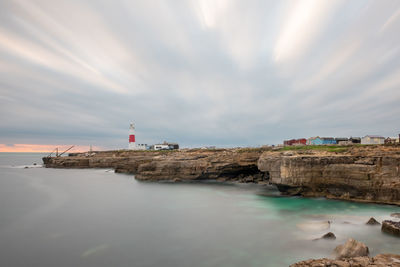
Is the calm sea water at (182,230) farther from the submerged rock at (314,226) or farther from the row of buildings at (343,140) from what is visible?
the row of buildings at (343,140)

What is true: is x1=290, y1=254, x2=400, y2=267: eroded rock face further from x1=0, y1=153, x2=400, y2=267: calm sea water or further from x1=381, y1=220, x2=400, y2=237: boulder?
x1=381, y1=220, x2=400, y2=237: boulder

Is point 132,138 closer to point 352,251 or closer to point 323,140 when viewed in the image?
point 323,140

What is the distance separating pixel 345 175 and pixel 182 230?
1491 cm

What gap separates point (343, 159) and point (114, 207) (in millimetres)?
21608

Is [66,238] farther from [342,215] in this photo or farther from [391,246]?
[342,215]

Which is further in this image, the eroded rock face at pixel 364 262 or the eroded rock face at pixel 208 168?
the eroded rock face at pixel 208 168

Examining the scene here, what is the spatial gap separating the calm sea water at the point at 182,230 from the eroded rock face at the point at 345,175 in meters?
1.30

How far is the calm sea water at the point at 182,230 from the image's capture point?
970 cm

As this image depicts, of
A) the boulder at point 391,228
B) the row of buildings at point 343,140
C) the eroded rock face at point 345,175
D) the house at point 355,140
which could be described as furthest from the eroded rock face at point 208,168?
the house at point 355,140

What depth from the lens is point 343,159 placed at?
60.1 feet

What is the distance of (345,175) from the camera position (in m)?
18.0

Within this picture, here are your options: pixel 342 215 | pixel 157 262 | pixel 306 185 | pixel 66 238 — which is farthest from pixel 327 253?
pixel 66 238

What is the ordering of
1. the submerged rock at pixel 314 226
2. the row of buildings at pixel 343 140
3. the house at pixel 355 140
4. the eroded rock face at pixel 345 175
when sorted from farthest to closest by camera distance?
the house at pixel 355 140 < the row of buildings at pixel 343 140 < the eroded rock face at pixel 345 175 < the submerged rock at pixel 314 226

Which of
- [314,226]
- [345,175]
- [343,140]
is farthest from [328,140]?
[314,226]
